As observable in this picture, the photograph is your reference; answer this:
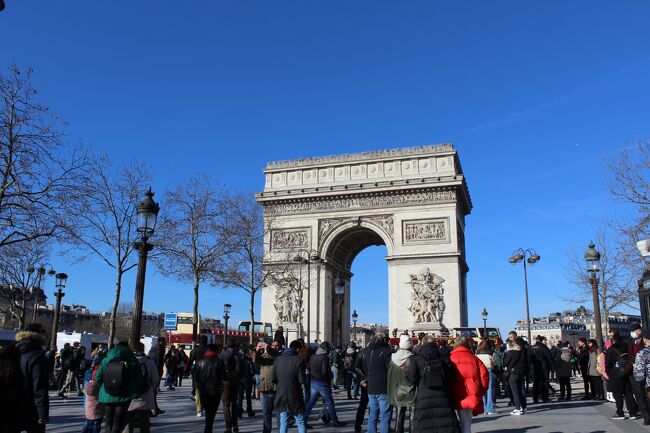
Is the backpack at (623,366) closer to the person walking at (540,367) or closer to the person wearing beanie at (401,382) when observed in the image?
the person walking at (540,367)

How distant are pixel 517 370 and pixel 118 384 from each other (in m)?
8.74

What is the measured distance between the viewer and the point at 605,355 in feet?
37.8

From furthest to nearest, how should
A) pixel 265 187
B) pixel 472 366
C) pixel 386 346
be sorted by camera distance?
pixel 265 187 < pixel 386 346 < pixel 472 366

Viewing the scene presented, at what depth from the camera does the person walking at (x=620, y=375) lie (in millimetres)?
10562

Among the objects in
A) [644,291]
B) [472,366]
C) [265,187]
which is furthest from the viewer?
[265,187]

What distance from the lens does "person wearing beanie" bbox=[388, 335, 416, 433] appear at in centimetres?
789

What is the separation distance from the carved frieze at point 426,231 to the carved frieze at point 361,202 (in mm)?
1166

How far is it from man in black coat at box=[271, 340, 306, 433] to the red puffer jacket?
2.16m

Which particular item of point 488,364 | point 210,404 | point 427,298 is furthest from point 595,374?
point 427,298

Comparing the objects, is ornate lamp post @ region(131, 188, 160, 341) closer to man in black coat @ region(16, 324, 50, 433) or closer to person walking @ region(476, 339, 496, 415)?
man in black coat @ region(16, 324, 50, 433)

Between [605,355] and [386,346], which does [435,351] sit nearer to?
[386,346]

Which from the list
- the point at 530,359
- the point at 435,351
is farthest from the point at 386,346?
the point at 530,359

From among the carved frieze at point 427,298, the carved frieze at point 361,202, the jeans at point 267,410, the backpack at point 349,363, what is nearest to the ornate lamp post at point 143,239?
the jeans at point 267,410

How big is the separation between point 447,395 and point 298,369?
7.93 ft
